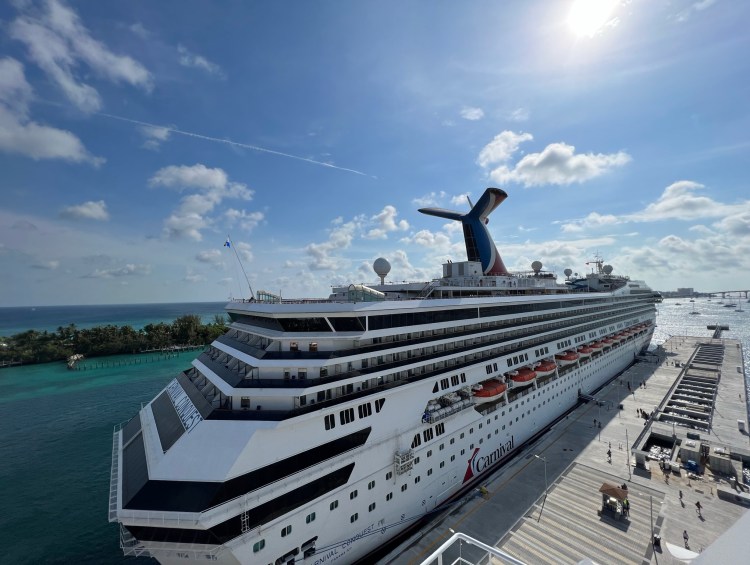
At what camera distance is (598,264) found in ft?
232

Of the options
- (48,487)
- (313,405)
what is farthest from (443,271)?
(48,487)

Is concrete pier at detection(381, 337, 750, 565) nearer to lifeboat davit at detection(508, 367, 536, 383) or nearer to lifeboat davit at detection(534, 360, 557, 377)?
lifeboat davit at detection(508, 367, 536, 383)

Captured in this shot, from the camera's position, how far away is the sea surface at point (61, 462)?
771 inches

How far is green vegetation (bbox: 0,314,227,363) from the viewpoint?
243ft

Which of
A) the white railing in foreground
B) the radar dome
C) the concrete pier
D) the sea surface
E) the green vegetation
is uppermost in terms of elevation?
the radar dome

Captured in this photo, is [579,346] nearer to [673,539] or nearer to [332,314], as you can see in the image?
[673,539]

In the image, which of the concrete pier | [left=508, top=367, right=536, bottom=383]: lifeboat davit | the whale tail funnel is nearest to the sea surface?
the concrete pier

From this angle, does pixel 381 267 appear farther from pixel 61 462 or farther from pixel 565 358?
pixel 61 462

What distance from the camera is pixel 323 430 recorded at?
15602 mm

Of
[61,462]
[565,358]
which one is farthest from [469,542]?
[61,462]

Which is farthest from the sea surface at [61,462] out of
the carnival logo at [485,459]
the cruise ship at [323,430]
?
the carnival logo at [485,459]

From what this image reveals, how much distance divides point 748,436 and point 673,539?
22.9 m

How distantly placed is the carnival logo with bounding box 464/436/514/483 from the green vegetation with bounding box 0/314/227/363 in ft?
280

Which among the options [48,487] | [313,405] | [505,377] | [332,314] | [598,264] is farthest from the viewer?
[598,264]
